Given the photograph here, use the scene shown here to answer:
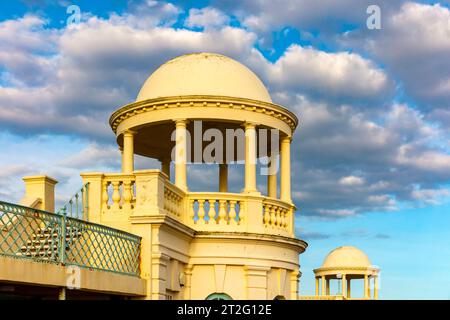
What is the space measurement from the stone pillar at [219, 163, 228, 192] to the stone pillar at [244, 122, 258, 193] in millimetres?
5116

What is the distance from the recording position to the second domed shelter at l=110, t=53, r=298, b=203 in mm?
24578

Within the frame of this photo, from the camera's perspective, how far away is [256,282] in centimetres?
2480

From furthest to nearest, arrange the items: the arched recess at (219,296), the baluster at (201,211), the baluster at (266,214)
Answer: the baluster at (266,214) < the arched recess at (219,296) < the baluster at (201,211)

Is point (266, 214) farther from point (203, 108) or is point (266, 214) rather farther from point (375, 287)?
point (375, 287)

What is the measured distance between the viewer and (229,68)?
26312 mm

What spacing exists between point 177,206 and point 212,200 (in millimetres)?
1713

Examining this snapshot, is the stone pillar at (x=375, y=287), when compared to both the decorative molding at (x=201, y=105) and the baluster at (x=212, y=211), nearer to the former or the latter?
the decorative molding at (x=201, y=105)

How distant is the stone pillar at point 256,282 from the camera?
968 inches

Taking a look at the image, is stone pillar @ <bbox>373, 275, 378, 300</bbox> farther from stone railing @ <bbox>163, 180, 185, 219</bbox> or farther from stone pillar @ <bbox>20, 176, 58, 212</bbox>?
stone pillar @ <bbox>20, 176, 58, 212</bbox>

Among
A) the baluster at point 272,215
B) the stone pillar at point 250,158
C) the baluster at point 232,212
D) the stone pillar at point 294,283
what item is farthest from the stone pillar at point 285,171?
the baluster at point 232,212

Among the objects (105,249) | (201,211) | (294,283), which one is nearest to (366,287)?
(294,283)

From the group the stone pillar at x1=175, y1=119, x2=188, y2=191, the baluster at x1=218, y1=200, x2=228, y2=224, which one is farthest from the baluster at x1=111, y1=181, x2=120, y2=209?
the baluster at x1=218, y1=200, x2=228, y2=224

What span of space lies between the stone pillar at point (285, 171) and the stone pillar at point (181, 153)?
421 centimetres
